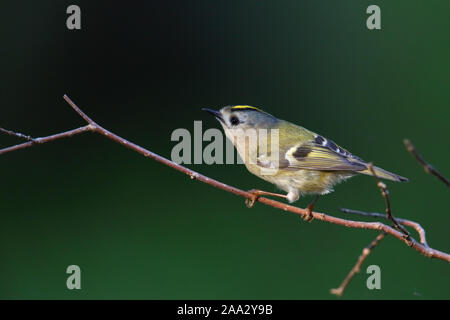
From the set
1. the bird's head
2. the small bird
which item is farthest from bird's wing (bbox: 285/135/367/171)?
the bird's head

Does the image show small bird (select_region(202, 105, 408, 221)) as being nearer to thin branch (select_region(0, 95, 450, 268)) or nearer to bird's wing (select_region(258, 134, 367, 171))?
bird's wing (select_region(258, 134, 367, 171))

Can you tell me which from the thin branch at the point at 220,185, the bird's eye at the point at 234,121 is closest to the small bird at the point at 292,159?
the bird's eye at the point at 234,121

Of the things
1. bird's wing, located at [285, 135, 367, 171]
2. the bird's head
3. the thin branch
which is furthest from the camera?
the bird's head

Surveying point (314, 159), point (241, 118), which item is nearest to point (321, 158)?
point (314, 159)

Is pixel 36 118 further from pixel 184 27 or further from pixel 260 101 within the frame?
pixel 260 101

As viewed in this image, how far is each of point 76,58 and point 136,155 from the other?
2.26 ft

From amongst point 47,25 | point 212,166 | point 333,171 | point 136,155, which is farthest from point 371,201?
point 47,25

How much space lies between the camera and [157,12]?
3.27m

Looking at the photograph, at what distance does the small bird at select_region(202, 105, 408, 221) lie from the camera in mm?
1818

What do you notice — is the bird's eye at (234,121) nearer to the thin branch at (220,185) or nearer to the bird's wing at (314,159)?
the bird's wing at (314,159)

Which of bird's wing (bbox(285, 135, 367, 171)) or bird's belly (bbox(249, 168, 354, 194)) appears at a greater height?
bird's wing (bbox(285, 135, 367, 171))

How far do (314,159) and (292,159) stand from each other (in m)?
0.08

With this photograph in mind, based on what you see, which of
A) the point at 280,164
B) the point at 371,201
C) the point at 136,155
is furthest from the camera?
the point at 136,155

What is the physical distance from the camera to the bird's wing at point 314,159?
178 centimetres
